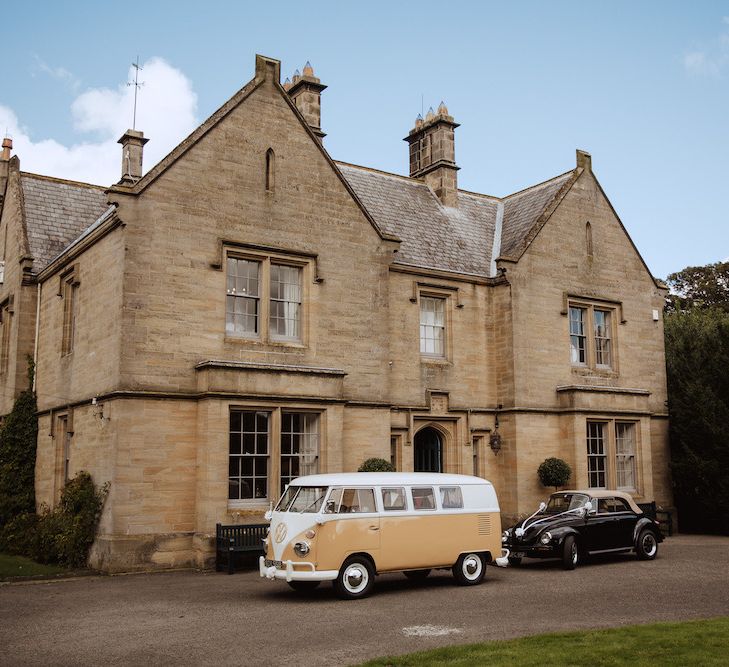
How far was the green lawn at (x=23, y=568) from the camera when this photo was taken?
55.8 feet

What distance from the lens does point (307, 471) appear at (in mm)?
19172

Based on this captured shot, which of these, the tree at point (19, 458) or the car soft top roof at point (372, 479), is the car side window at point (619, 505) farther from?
the tree at point (19, 458)

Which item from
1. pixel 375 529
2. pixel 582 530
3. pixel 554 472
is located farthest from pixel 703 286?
pixel 375 529

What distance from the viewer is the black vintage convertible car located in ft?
55.2

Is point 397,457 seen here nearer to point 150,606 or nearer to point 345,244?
point 345,244

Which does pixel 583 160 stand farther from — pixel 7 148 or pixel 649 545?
pixel 7 148

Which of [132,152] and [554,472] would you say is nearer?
[554,472]

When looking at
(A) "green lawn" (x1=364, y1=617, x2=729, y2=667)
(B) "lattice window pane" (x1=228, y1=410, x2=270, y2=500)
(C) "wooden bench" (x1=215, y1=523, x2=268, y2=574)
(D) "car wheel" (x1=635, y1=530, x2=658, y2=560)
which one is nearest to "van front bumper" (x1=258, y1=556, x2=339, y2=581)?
(C) "wooden bench" (x1=215, y1=523, x2=268, y2=574)

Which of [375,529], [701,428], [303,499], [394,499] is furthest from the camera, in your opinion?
[701,428]

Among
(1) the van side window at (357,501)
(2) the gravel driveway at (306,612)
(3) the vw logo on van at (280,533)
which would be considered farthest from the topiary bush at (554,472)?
(3) the vw logo on van at (280,533)

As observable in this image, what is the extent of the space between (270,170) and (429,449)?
29.2 ft

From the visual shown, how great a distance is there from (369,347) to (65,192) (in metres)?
11.8

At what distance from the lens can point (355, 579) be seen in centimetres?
1349

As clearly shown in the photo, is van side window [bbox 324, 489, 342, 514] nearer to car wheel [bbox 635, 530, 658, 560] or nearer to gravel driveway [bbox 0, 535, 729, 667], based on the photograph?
gravel driveway [bbox 0, 535, 729, 667]
